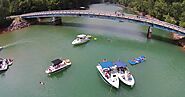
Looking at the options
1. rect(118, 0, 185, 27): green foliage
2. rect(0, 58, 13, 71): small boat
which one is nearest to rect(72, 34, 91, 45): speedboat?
rect(0, 58, 13, 71): small boat

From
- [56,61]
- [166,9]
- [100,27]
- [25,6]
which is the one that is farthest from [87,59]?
[25,6]

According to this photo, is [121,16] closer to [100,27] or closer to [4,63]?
[100,27]

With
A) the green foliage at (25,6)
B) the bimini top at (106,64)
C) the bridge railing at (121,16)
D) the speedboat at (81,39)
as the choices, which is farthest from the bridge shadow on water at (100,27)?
the bimini top at (106,64)

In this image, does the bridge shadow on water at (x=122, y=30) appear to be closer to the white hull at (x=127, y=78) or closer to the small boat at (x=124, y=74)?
the small boat at (x=124, y=74)

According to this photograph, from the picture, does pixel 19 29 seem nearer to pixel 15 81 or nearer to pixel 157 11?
pixel 15 81

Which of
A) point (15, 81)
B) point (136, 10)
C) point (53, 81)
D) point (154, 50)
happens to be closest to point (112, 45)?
point (154, 50)

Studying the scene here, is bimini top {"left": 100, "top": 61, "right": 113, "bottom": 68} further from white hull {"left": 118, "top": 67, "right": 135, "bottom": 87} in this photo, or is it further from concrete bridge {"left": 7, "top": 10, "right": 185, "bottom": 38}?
concrete bridge {"left": 7, "top": 10, "right": 185, "bottom": 38}

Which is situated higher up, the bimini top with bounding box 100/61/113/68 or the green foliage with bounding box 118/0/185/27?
the green foliage with bounding box 118/0/185/27
